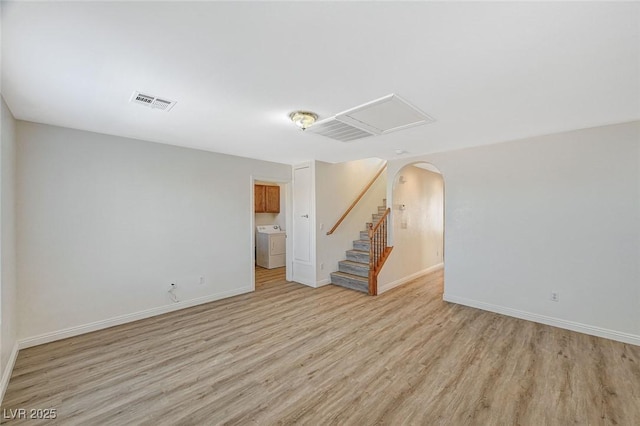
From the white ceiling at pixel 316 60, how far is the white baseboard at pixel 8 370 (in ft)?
7.83

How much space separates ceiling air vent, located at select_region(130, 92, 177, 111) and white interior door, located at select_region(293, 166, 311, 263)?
3.06m

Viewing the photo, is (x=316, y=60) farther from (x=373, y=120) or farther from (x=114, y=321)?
(x=114, y=321)

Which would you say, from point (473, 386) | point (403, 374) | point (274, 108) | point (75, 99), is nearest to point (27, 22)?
point (75, 99)

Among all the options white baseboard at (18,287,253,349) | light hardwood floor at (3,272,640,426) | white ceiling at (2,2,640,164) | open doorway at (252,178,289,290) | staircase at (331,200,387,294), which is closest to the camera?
white ceiling at (2,2,640,164)

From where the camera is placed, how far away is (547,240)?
343cm

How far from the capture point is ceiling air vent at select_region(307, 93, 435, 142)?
2398 mm

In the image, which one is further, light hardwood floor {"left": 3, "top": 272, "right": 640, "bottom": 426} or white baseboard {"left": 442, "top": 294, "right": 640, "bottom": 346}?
white baseboard {"left": 442, "top": 294, "right": 640, "bottom": 346}

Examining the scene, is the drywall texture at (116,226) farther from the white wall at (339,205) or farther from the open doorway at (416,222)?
the open doorway at (416,222)

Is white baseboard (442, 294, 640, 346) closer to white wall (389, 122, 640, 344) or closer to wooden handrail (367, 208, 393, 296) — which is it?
white wall (389, 122, 640, 344)

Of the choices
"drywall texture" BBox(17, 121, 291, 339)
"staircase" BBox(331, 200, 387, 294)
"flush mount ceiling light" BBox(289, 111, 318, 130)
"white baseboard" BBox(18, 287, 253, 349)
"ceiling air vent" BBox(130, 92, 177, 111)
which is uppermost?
"ceiling air vent" BBox(130, 92, 177, 111)

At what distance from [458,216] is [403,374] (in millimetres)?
2778

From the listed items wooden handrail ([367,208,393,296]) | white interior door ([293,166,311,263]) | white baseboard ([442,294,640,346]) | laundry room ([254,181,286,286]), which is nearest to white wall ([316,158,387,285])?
white interior door ([293,166,311,263])

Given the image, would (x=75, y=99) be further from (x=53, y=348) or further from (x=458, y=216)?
(x=458, y=216)

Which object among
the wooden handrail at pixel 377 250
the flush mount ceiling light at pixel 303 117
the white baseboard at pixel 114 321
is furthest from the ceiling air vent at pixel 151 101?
the wooden handrail at pixel 377 250
